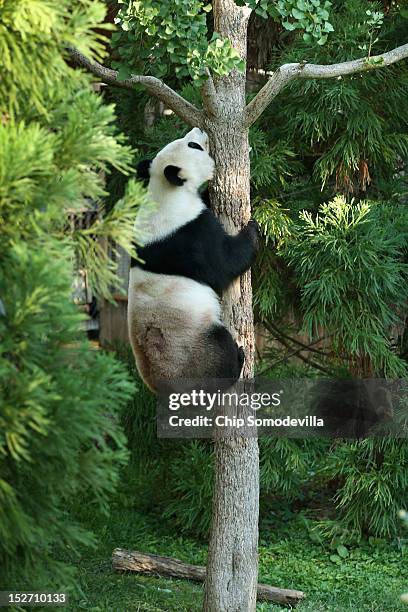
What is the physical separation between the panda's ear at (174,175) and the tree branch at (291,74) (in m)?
0.35

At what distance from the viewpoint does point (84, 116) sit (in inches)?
91.4

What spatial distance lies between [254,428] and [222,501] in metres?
0.33

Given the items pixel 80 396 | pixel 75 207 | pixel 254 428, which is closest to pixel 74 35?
pixel 75 207

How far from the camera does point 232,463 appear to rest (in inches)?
145

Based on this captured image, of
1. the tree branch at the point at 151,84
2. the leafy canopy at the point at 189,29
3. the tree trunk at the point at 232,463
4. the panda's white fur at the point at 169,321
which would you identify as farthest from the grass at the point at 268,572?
the leafy canopy at the point at 189,29

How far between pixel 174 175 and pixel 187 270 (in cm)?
40

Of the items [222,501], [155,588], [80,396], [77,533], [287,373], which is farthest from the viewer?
[287,373]

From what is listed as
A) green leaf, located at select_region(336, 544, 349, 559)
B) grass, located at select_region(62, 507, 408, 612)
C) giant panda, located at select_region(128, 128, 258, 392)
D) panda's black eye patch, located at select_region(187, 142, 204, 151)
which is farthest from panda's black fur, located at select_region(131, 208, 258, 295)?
green leaf, located at select_region(336, 544, 349, 559)

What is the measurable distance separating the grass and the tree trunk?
1.68ft

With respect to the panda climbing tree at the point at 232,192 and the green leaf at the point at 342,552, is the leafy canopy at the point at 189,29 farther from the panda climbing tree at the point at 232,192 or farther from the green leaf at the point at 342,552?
the green leaf at the point at 342,552

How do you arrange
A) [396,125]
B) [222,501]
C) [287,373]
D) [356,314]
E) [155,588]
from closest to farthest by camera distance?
[222,501]
[155,588]
[356,314]
[396,125]
[287,373]

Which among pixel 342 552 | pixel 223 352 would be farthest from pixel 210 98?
pixel 342 552

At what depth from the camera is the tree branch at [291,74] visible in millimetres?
3629

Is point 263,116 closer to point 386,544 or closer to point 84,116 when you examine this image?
point 386,544
